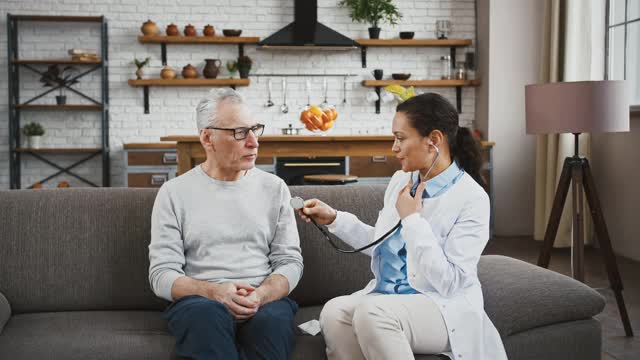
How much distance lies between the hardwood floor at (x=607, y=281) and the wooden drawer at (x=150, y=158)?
9.02 ft

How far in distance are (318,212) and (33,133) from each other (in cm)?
501

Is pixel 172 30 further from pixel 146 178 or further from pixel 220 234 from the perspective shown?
pixel 220 234

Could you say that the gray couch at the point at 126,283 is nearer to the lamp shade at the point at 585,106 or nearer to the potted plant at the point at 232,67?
the lamp shade at the point at 585,106

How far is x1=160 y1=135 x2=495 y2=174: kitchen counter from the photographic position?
480 cm

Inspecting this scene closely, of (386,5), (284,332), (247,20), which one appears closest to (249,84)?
(247,20)

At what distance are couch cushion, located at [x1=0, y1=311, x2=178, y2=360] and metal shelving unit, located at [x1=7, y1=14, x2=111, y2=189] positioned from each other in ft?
14.7

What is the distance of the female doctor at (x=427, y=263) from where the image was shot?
1.70 meters

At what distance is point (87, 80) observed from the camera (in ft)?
21.2

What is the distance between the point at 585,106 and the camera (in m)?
3.22

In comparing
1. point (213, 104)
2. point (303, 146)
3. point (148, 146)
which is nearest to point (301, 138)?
point (303, 146)

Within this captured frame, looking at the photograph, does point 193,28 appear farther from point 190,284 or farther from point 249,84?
point 190,284

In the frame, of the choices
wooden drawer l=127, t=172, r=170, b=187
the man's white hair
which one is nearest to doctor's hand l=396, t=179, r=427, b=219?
the man's white hair

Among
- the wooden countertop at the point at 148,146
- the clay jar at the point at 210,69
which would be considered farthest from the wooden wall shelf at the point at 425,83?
the wooden countertop at the point at 148,146

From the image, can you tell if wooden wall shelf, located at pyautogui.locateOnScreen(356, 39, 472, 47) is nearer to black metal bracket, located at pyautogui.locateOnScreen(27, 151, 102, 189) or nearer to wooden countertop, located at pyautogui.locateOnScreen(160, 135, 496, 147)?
wooden countertop, located at pyautogui.locateOnScreen(160, 135, 496, 147)
